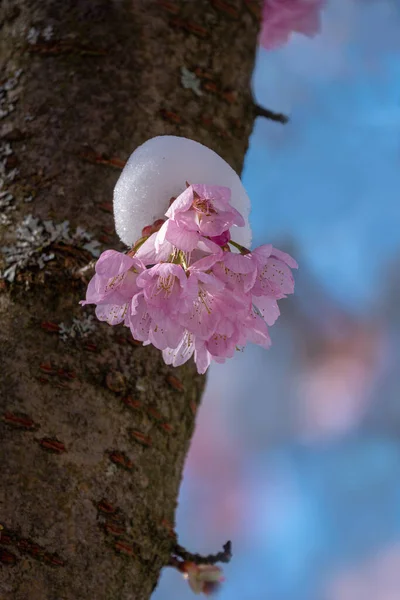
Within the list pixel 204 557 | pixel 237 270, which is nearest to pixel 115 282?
pixel 237 270

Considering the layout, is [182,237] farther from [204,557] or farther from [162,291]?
[204,557]

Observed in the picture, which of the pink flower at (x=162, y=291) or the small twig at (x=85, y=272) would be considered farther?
the small twig at (x=85, y=272)

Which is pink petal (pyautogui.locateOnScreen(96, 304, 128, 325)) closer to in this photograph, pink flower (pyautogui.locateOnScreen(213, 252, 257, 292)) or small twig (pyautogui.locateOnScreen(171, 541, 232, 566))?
pink flower (pyautogui.locateOnScreen(213, 252, 257, 292))

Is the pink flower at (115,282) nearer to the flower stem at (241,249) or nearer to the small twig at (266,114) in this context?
the flower stem at (241,249)

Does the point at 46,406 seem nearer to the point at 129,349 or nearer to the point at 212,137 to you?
the point at 129,349

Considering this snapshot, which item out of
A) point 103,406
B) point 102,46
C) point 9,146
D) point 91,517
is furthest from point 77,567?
point 102,46

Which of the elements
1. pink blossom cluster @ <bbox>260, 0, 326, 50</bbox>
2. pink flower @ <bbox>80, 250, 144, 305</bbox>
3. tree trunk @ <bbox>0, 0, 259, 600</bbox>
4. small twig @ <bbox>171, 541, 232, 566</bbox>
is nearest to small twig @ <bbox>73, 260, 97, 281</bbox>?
tree trunk @ <bbox>0, 0, 259, 600</bbox>

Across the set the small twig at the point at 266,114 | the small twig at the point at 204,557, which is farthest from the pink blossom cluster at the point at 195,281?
the small twig at the point at 266,114
